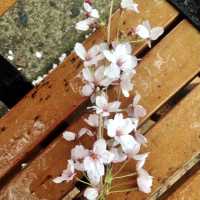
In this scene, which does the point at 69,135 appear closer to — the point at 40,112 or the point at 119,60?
the point at 40,112

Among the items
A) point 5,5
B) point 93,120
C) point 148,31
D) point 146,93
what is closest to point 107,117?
point 93,120

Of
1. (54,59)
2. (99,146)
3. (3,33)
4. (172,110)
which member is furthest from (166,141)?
(3,33)

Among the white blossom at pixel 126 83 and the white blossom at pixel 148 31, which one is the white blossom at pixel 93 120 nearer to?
the white blossom at pixel 126 83

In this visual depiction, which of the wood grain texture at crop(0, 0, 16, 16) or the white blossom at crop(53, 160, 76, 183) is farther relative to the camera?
the wood grain texture at crop(0, 0, 16, 16)

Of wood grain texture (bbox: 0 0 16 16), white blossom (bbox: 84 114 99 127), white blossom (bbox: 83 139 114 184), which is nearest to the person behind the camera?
white blossom (bbox: 83 139 114 184)

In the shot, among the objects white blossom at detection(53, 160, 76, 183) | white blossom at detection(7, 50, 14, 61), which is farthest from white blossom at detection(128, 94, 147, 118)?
white blossom at detection(7, 50, 14, 61)

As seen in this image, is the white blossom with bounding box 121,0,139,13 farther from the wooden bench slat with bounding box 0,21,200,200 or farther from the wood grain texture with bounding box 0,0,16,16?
the wood grain texture with bounding box 0,0,16,16

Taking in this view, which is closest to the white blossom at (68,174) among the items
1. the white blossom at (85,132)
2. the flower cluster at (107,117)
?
the flower cluster at (107,117)
